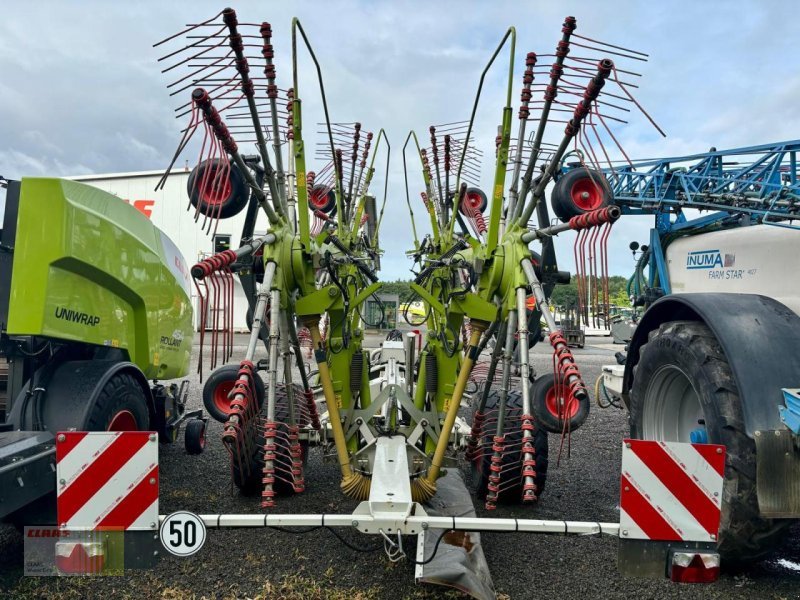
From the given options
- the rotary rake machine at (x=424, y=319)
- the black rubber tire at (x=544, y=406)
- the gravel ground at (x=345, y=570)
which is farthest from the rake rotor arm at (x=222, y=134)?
the gravel ground at (x=345, y=570)

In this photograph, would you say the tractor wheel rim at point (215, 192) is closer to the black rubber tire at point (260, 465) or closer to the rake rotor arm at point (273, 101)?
the rake rotor arm at point (273, 101)

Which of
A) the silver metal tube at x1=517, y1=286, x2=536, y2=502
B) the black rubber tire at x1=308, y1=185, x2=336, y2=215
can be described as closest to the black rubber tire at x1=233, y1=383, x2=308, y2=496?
the silver metal tube at x1=517, y1=286, x2=536, y2=502

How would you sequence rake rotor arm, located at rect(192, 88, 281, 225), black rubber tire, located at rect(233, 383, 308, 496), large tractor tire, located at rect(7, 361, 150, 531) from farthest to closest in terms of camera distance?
black rubber tire, located at rect(233, 383, 308, 496)
large tractor tire, located at rect(7, 361, 150, 531)
rake rotor arm, located at rect(192, 88, 281, 225)

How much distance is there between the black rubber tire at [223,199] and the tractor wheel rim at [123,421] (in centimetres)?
144

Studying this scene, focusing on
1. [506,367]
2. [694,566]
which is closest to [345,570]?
[506,367]

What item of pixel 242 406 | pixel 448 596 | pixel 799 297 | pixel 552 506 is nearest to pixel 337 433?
pixel 242 406

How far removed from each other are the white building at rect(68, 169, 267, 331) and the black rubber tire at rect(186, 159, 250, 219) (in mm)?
17083

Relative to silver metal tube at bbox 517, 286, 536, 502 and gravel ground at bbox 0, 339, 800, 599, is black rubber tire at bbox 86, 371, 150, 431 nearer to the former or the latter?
gravel ground at bbox 0, 339, 800, 599

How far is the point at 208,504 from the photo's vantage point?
15.0ft

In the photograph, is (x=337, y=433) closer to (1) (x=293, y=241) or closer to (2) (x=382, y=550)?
(2) (x=382, y=550)

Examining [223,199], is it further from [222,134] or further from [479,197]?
[479,197]

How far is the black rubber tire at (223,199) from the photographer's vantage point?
3.13 meters

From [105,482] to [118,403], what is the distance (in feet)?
4.23

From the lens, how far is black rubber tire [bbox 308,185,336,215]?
588cm
